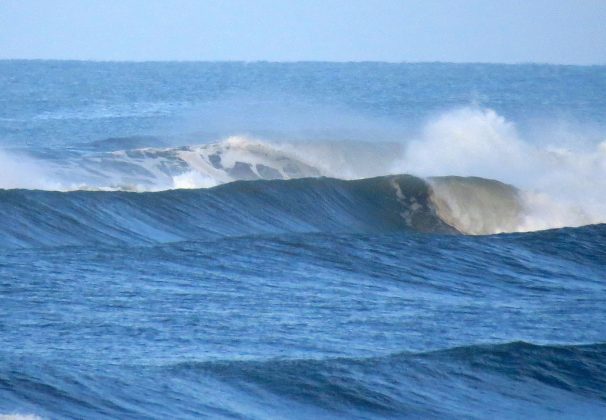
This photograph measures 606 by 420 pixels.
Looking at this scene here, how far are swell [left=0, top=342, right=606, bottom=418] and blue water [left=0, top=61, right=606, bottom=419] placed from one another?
0.06 ft

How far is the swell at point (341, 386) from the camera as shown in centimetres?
887

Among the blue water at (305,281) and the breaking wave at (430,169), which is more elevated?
the breaking wave at (430,169)

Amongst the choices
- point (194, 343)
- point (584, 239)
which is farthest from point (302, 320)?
point (584, 239)

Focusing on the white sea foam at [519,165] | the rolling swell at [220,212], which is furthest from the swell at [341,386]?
the white sea foam at [519,165]

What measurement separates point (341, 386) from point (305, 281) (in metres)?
4.01

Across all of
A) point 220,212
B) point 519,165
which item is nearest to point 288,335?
point 220,212

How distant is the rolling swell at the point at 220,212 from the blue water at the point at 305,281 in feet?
0.14

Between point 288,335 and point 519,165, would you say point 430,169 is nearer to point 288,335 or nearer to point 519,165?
point 519,165

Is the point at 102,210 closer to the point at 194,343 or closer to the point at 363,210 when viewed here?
the point at 363,210

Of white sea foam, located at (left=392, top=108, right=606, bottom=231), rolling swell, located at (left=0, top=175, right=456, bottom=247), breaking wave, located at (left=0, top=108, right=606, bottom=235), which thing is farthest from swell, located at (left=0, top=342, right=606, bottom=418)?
white sea foam, located at (left=392, top=108, right=606, bottom=231)

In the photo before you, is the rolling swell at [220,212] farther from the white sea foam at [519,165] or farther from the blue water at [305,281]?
the white sea foam at [519,165]

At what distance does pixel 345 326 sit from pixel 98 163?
13113 mm

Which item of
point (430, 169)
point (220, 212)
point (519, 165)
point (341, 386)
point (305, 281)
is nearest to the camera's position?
point (341, 386)

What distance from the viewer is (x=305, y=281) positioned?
13648 millimetres
